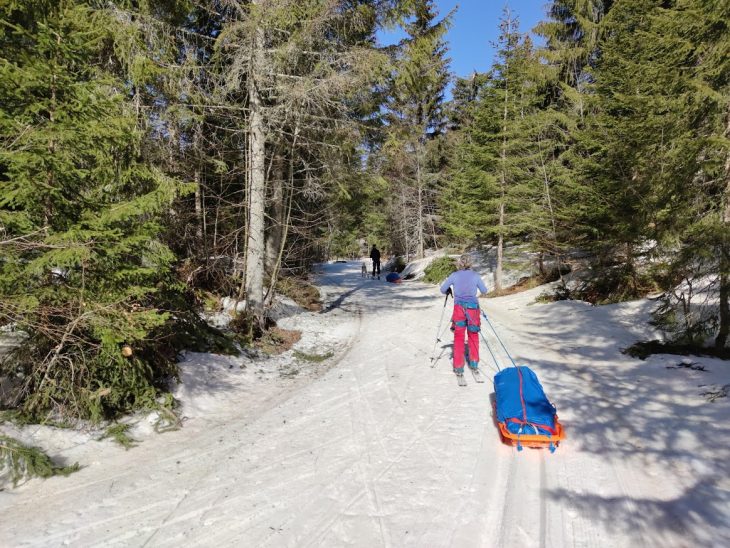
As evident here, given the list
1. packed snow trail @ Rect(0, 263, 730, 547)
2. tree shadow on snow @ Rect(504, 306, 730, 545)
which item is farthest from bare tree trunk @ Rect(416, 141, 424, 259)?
packed snow trail @ Rect(0, 263, 730, 547)

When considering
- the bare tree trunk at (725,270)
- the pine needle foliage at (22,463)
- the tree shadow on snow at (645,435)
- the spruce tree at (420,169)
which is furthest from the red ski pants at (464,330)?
the spruce tree at (420,169)

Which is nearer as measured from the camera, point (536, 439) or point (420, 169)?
point (536, 439)

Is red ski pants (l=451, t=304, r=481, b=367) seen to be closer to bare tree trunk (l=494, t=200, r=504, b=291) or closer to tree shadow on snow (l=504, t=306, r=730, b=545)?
tree shadow on snow (l=504, t=306, r=730, b=545)

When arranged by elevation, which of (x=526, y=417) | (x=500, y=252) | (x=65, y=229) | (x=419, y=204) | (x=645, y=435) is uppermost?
(x=419, y=204)

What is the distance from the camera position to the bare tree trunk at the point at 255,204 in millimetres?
8781

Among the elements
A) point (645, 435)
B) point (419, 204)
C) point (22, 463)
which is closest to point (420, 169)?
point (419, 204)

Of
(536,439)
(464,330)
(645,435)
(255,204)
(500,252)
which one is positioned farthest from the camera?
(500,252)

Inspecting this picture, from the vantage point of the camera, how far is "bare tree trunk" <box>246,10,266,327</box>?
878 centimetres

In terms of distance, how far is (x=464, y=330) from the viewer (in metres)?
6.78

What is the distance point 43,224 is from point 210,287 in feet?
22.6

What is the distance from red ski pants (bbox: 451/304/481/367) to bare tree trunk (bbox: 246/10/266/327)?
184 inches

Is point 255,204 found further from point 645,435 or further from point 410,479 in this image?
point 645,435

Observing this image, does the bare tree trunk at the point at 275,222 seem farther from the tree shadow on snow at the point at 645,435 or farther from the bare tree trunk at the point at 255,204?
the tree shadow on snow at the point at 645,435

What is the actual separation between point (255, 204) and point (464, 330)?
537 centimetres
